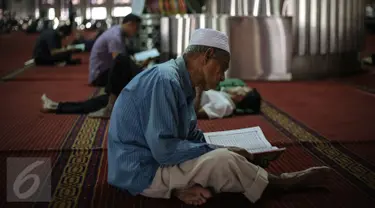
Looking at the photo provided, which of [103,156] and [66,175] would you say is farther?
[103,156]

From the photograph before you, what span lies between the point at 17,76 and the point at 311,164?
204 inches

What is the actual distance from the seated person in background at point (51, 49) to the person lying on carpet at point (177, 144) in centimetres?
641

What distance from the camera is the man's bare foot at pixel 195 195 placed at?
2090 millimetres

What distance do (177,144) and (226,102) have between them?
89.5 inches

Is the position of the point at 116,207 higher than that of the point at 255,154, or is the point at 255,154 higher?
the point at 255,154

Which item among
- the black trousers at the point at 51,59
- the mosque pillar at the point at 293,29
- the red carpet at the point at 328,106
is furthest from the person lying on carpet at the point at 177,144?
the black trousers at the point at 51,59

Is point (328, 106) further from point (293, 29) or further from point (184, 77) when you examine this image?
point (184, 77)

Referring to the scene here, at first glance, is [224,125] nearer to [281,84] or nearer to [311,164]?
[311,164]

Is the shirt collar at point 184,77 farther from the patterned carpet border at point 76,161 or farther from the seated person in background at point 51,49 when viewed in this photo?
the seated person in background at point 51,49

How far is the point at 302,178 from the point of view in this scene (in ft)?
7.62

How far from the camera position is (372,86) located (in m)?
5.98

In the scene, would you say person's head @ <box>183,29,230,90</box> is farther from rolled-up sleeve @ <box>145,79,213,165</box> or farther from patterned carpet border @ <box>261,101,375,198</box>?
patterned carpet border @ <box>261,101,375,198</box>

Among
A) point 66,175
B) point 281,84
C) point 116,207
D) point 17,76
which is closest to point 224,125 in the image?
point 66,175

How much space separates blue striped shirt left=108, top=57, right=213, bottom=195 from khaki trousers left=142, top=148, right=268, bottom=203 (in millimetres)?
35
